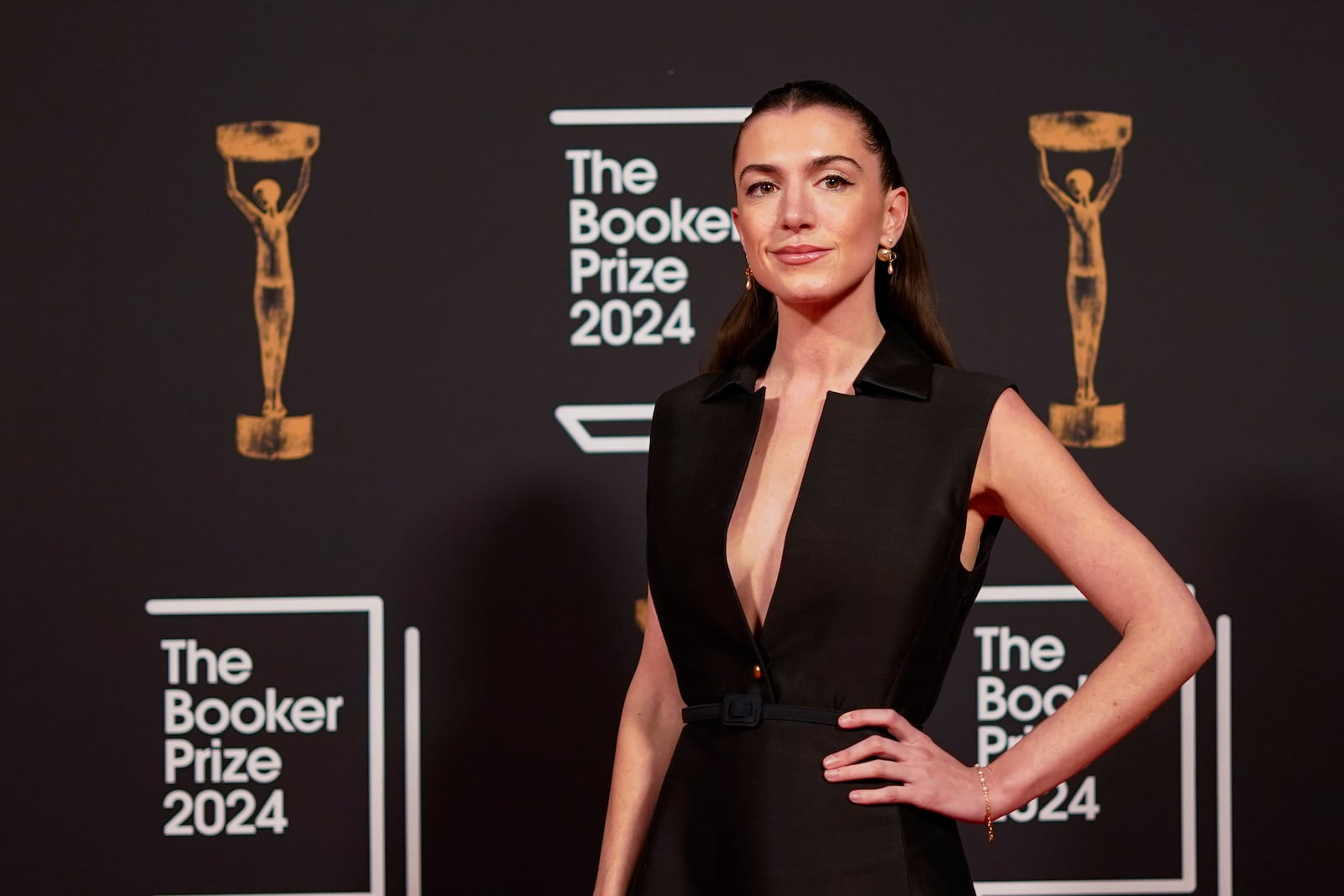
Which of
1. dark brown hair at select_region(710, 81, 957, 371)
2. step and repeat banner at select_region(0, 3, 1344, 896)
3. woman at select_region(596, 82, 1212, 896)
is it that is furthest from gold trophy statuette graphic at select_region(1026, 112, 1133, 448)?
woman at select_region(596, 82, 1212, 896)

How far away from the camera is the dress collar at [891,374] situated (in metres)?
1.58

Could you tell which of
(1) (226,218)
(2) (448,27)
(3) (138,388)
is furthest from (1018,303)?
(3) (138,388)

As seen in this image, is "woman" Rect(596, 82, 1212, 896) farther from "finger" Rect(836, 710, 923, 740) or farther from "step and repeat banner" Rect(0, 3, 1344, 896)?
"step and repeat banner" Rect(0, 3, 1344, 896)

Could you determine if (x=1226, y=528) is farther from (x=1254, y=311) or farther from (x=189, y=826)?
(x=189, y=826)

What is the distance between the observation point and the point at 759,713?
149cm

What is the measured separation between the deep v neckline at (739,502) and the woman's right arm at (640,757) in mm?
154

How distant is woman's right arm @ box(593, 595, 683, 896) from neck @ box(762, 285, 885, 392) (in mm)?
333

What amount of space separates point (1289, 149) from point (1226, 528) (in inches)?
28.8

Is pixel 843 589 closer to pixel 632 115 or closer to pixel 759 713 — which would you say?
pixel 759 713

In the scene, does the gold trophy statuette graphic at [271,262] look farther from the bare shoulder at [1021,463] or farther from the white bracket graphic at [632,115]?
the bare shoulder at [1021,463]

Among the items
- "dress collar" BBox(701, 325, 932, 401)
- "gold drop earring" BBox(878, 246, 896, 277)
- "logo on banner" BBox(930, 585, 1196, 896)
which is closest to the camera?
"dress collar" BBox(701, 325, 932, 401)

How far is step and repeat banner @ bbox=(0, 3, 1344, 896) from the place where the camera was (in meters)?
2.62

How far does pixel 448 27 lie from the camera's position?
2.65 m

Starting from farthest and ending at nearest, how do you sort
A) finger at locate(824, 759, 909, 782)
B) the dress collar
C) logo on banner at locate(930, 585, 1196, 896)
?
1. logo on banner at locate(930, 585, 1196, 896)
2. the dress collar
3. finger at locate(824, 759, 909, 782)
